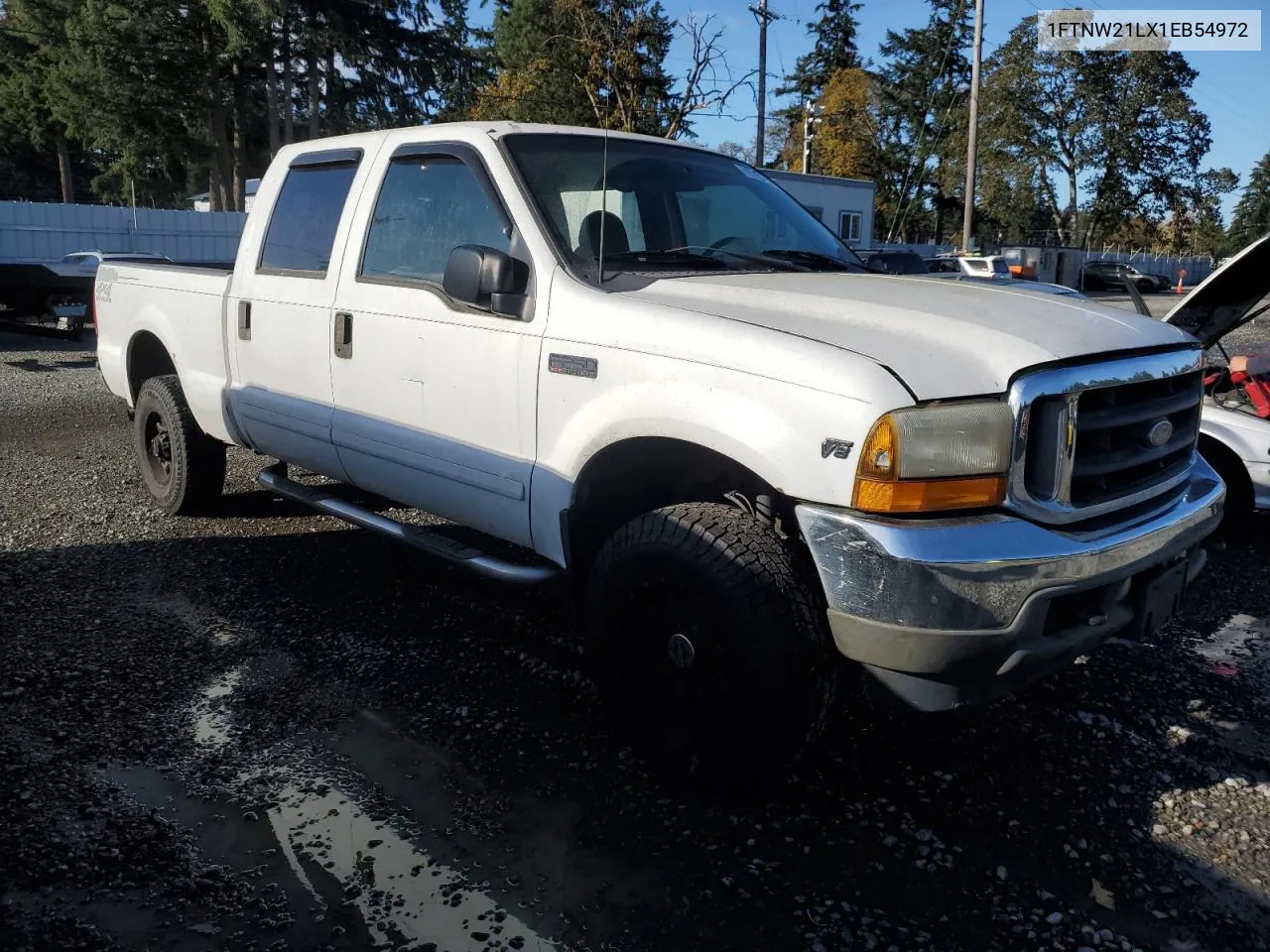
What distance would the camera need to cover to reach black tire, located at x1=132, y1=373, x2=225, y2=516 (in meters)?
5.59

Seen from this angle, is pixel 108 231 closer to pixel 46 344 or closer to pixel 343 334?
pixel 46 344

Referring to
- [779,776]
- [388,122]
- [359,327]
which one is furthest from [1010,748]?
[388,122]

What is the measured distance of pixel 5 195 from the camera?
59219mm

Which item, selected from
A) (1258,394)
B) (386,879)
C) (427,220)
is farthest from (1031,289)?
(1258,394)

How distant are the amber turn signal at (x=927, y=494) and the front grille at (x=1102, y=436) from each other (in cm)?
7

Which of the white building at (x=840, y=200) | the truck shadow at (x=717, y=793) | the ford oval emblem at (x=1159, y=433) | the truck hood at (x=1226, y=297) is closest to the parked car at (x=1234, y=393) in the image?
the truck hood at (x=1226, y=297)

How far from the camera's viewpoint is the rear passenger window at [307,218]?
4414mm

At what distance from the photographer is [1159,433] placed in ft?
9.86

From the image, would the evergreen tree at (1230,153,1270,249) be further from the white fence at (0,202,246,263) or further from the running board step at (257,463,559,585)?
the running board step at (257,463,559,585)

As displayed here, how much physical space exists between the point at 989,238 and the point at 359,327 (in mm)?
69442

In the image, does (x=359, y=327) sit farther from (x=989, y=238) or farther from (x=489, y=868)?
(x=989, y=238)

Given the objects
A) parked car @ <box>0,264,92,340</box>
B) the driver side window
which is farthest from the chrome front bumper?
parked car @ <box>0,264,92,340</box>

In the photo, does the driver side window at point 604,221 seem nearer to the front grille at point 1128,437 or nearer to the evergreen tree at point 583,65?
the front grille at point 1128,437

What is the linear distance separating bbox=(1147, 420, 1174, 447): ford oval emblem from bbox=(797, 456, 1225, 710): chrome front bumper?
0.43 meters
